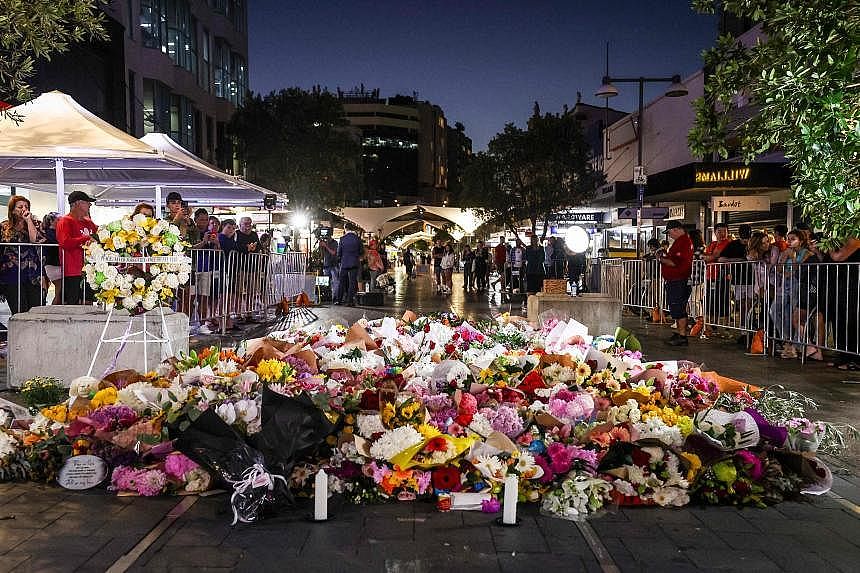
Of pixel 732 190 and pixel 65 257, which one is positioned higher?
pixel 732 190

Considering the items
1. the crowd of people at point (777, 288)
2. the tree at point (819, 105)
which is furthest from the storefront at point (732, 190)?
the tree at point (819, 105)

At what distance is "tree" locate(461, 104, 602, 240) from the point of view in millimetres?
46469

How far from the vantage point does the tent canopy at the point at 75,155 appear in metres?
11.0

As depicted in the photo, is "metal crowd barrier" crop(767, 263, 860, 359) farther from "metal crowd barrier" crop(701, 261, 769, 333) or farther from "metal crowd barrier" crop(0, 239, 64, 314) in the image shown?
"metal crowd barrier" crop(0, 239, 64, 314)

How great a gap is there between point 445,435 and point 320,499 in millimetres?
866

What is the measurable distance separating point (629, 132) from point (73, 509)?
123 ft

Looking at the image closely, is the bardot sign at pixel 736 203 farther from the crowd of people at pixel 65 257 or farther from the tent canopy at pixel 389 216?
the tent canopy at pixel 389 216

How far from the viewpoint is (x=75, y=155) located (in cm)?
1091

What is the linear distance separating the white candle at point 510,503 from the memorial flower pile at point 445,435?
251 millimetres

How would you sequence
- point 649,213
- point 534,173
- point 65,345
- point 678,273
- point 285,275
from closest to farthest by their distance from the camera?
point 65,345, point 678,273, point 285,275, point 649,213, point 534,173

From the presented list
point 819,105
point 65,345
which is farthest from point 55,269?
point 819,105

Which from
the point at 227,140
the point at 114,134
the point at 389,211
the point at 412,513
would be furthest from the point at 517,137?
the point at 412,513

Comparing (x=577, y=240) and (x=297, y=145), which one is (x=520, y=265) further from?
(x=297, y=145)

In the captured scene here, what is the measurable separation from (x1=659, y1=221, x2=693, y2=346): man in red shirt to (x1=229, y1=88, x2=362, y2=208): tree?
3311 cm
